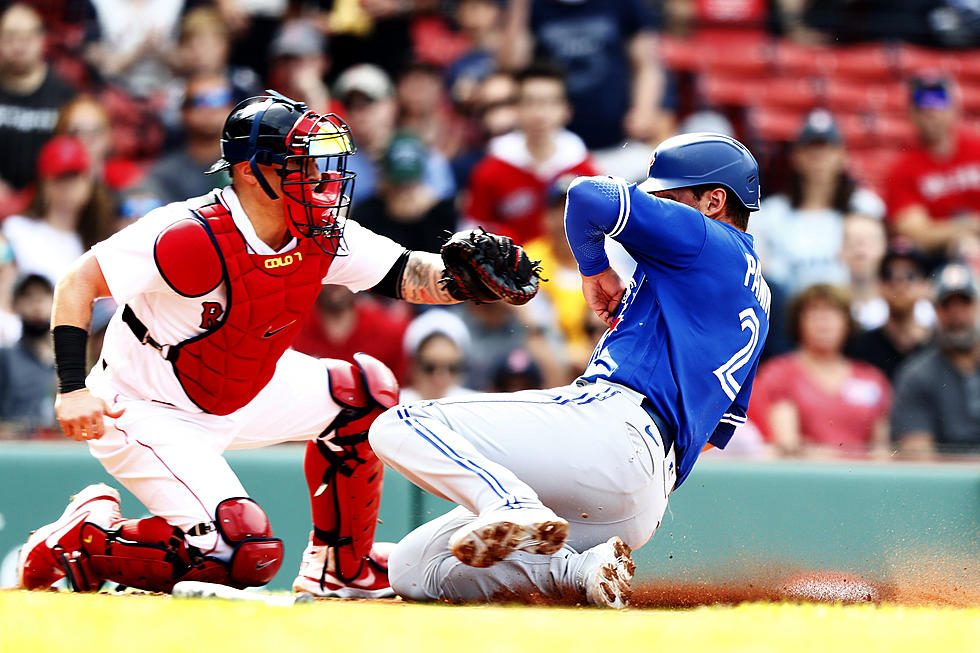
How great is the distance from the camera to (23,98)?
323 inches

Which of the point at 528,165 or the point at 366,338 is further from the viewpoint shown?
the point at 528,165

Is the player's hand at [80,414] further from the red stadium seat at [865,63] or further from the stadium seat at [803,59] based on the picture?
Result: the red stadium seat at [865,63]

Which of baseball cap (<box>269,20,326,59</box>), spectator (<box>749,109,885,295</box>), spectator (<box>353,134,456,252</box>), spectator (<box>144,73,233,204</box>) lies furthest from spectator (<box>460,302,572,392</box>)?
baseball cap (<box>269,20,326,59</box>)

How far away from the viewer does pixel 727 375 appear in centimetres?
379

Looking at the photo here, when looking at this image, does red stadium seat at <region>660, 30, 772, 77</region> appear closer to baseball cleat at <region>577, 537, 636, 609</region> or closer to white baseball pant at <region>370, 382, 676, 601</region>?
white baseball pant at <region>370, 382, 676, 601</region>

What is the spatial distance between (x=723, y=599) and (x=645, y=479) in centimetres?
137

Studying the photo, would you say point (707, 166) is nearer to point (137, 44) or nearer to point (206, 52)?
point (206, 52)

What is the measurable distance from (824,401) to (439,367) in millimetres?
2300

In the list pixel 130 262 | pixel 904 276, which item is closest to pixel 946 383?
pixel 904 276

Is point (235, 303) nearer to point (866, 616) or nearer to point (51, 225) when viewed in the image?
point (866, 616)

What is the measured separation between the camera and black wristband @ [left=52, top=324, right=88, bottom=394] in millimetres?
3707

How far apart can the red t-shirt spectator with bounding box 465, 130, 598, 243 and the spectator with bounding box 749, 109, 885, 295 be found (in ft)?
4.24

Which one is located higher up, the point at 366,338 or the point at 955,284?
the point at 955,284

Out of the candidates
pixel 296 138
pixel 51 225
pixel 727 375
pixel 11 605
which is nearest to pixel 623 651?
pixel 727 375
